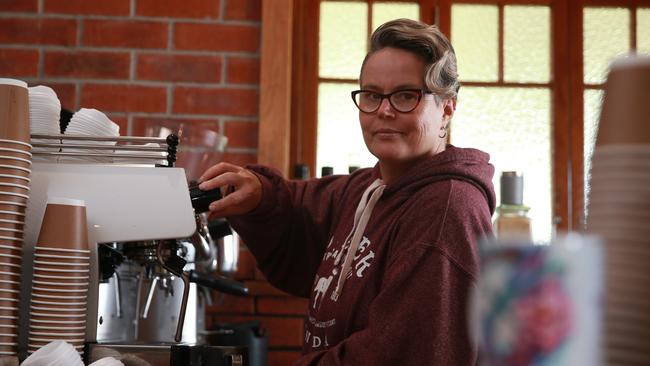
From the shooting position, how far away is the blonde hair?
1580mm

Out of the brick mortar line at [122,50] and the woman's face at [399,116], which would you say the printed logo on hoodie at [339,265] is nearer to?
the woman's face at [399,116]

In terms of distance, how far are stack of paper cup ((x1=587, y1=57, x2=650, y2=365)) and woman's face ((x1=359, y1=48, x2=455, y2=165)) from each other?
1.11m

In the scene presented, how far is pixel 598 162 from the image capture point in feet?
1.50

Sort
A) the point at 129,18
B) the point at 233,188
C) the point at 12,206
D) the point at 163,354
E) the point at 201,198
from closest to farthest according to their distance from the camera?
the point at 12,206, the point at 163,354, the point at 201,198, the point at 233,188, the point at 129,18

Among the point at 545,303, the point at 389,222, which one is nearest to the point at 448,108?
the point at 389,222

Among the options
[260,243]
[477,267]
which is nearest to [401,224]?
[477,267]

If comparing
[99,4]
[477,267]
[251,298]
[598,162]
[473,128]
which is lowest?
[251,298]

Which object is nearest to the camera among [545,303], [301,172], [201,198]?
[545,303]

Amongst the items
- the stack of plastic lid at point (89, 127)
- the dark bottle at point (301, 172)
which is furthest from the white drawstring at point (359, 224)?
the dark bottle at point (301, 172)

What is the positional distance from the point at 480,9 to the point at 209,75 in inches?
33.5

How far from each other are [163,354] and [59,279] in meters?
0.19

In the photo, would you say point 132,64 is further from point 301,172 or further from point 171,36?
point 301,172

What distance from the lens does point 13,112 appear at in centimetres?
120

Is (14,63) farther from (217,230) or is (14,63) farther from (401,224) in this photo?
(401,224)
